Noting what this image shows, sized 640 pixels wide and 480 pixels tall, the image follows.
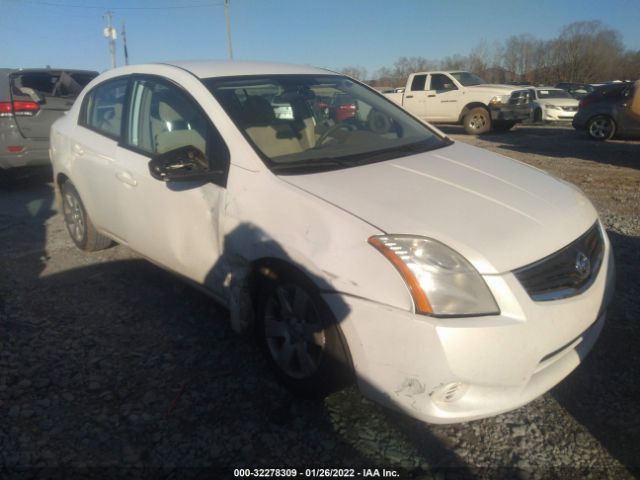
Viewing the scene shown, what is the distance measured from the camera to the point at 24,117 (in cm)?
675

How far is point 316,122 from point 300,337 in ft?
4.89

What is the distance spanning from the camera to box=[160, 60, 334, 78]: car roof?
3158 mm

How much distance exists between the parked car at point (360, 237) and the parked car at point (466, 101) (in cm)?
1182

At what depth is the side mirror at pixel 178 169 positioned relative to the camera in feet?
8.66

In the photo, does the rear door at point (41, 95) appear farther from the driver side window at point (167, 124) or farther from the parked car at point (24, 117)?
the driver side window at point (167, 124)

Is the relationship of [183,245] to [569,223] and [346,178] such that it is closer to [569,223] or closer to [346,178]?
[346,178]

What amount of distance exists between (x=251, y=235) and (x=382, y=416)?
109 cm

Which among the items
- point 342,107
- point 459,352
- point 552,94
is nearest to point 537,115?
point 552,94

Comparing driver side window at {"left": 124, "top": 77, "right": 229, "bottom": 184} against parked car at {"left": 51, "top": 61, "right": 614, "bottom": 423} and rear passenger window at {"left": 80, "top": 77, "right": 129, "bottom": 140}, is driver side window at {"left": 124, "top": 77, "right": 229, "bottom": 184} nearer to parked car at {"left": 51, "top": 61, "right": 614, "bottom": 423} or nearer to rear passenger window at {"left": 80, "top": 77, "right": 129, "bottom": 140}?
parked car at {"left": 51, "top": 61, "right": 614, "bottom": 423}

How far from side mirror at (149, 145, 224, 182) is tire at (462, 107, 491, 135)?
13.2 m

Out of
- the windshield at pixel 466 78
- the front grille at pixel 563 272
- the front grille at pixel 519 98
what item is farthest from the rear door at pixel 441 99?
the front grille at pixel 563 272

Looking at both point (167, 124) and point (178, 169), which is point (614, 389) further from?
point (167, 124)

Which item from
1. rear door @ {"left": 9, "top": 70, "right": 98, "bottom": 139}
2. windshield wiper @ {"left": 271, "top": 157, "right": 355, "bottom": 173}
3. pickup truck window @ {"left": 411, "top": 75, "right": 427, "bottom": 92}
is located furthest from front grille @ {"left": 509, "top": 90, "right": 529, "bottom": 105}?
windshield wiper @ {"left": 271, "top": 157, "right": 355, "bottom": 173}

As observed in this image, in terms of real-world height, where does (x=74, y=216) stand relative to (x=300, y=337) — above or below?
above
